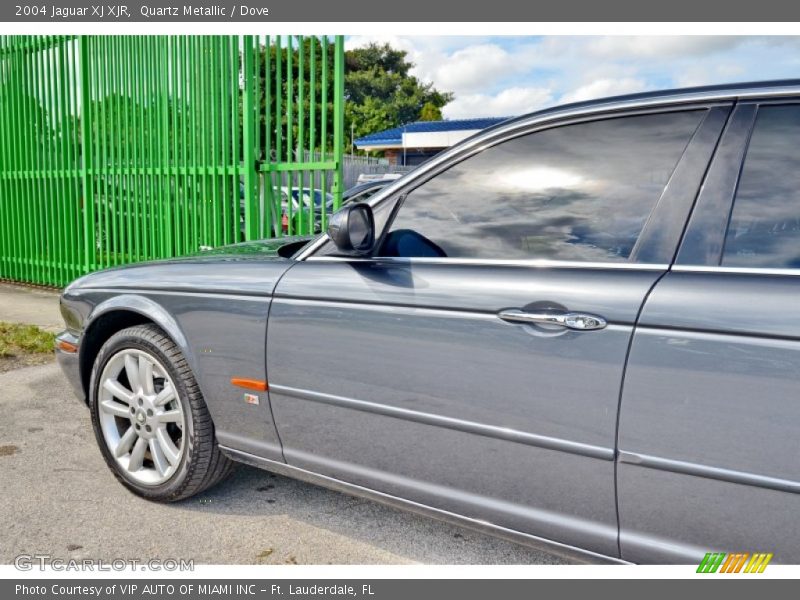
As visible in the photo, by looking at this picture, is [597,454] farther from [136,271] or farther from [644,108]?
[136,271]

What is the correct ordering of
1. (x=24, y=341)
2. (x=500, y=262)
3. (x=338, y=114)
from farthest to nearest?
(x=338, y=114), (x=24, y=341), (x=500, y=262)

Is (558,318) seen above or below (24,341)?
above

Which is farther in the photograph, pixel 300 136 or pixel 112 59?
pixel 112 59

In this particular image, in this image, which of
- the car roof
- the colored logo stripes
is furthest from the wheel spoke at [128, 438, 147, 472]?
the colored logo stripes

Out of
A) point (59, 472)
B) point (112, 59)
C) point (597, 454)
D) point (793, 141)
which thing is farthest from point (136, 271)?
point (112, 59)

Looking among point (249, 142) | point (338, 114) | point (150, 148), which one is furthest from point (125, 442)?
point (150, 148)

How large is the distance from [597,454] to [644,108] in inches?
39.9

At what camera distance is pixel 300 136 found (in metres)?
6.03

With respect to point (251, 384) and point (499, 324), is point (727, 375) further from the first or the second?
point (251, 384)

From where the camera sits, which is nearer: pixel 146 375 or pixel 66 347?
pixel 146 375

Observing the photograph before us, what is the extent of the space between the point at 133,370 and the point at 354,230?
1.30m

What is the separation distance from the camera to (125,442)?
306 cm

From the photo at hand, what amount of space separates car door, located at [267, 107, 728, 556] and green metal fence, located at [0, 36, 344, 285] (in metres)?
3.14

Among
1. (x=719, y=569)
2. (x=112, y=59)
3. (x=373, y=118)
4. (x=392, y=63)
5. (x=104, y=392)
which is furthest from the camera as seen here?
(x=392, y=63)
